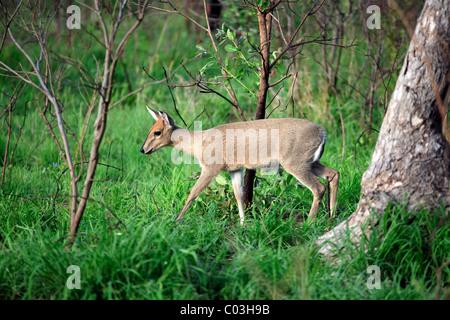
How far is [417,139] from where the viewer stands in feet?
11.6

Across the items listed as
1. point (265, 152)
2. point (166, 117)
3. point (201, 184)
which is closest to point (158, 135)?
point (166, 117)

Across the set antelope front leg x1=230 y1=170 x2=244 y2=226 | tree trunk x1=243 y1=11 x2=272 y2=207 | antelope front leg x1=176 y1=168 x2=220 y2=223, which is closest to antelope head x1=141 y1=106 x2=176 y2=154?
antelope front leg x1=176 y1=168 x2=220 y2=223

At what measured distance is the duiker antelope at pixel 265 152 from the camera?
454 cm

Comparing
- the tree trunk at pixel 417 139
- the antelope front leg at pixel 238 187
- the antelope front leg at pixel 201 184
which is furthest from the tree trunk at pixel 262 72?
the tree trunk at pixel 417 139

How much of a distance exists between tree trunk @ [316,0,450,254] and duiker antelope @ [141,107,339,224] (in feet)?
2.81

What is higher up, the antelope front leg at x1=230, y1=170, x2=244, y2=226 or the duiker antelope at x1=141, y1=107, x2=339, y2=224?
the duiker antelope at x1=141, y1=107, x2=339, y2=224

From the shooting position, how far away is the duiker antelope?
4535 mm

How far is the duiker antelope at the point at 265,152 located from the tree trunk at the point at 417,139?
2.81 ft

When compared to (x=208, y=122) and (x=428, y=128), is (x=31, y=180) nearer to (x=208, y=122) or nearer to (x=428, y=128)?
(x=208, y=122)

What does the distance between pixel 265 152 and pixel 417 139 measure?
1422 mm

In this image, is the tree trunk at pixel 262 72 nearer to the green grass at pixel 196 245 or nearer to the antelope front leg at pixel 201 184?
the green grass at pixel 196 245

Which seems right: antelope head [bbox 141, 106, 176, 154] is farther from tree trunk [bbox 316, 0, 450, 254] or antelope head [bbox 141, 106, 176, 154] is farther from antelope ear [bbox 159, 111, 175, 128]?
tree trunk [bbox 316, 0, 450, 254]

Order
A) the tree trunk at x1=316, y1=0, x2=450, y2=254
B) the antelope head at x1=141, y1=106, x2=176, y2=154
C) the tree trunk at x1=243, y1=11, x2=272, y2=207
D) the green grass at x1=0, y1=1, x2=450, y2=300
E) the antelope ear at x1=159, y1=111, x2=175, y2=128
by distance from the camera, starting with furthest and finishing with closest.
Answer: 1. the antelope head at x1=141, y1=106, x2=176, y2=154
2. the antelope ear at x1=159, y1=111, x2=175, y2=128
3. the tree trunk at x1=243, y1=11, x2=272, y2=207
4. the tree trunk at x1=316, y1=0, x2=450, y2=254
5. the green grass at x1=0, y1=1, x2=450, y2=300

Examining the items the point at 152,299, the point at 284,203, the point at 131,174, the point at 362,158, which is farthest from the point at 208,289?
the point at 362,158
